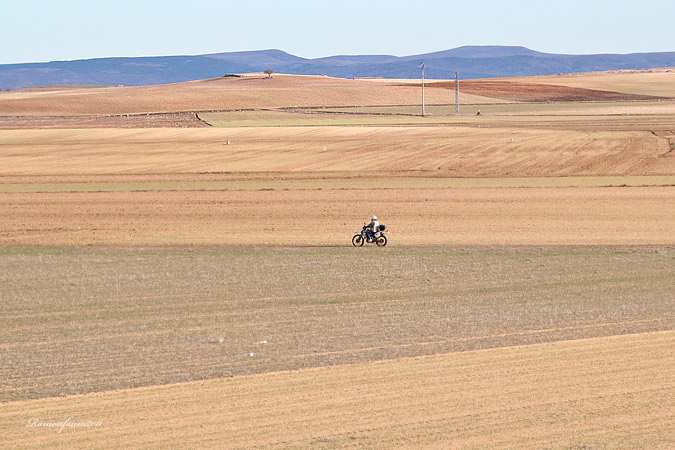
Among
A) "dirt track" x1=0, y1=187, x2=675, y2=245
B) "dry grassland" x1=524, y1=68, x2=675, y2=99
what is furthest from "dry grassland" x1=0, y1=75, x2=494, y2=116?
"dirt track" x1=0, y1=187, x2=675, y2=245

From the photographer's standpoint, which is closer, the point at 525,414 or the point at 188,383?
the point at 525,414

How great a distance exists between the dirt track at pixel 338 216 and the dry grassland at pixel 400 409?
14680 mm

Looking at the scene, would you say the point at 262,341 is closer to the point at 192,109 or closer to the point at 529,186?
the point at 529,186

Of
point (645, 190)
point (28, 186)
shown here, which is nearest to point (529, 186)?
point (645, 190)

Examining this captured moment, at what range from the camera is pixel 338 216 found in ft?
121

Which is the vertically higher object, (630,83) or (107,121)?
(630,83)

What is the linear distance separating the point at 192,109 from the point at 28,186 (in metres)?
68.8

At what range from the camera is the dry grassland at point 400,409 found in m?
12.7

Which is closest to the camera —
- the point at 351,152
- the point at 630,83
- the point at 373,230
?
the point at 373,230

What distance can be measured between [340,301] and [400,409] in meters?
8.45

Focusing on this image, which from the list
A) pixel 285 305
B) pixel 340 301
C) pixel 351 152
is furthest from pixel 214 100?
pixel 285 305

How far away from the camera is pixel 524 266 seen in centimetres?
2645

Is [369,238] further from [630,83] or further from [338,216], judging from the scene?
[630,83]

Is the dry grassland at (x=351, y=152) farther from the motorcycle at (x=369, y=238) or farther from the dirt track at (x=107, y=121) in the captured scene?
the motorcycle at (x=369, y=238)
